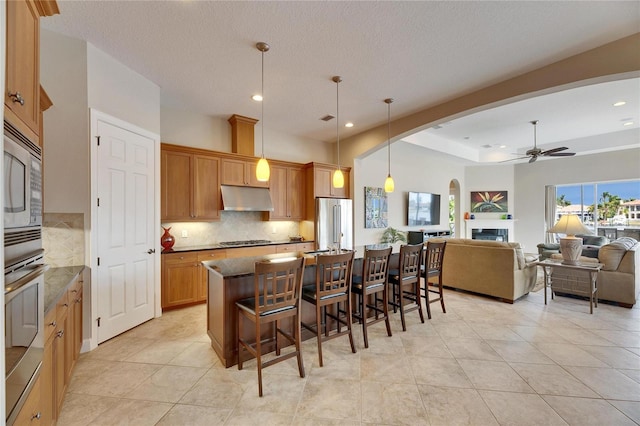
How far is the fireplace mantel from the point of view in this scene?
351 inches

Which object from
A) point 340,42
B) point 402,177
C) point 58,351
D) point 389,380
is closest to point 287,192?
point 340,42

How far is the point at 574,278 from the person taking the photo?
4289 mm

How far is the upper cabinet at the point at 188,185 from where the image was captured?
4.09 meters

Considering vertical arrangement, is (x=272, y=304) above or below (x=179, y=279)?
above

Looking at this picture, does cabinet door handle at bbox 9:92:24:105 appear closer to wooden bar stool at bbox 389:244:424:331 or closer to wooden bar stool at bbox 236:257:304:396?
wooden bar stool at bbox 236:257:304:396

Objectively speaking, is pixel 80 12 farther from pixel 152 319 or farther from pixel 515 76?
pixel 515 76

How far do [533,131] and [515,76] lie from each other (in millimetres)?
3634

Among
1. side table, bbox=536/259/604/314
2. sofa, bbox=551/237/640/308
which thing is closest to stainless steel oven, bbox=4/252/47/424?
side table, bbox=536/259/604/314

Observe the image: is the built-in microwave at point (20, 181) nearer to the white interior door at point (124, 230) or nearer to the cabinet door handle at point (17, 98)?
the cabinet door handle at point (17, 98)

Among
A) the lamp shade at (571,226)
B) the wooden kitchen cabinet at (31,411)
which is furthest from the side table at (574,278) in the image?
the wooden kitchen cabinet at (31,411)

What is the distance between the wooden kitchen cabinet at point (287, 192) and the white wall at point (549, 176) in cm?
Answer: 768

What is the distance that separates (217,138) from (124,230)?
239cm

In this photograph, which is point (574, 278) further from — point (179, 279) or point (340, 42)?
point (179, 279)

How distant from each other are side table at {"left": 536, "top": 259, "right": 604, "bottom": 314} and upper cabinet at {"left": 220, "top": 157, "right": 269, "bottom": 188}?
16.4 feet
